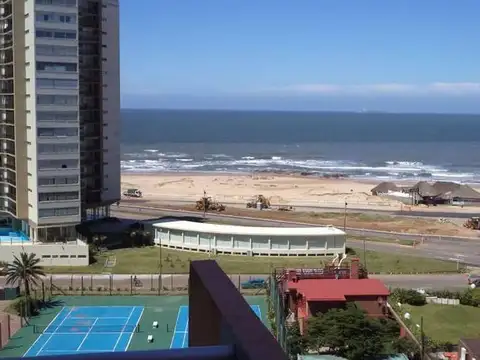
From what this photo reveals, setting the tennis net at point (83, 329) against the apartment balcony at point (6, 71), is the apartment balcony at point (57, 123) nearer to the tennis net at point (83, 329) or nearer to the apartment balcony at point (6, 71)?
the apartment balcony at point (6, 71)

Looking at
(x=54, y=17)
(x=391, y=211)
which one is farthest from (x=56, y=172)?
(x=391, y=211)

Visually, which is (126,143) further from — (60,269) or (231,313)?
(231,313)

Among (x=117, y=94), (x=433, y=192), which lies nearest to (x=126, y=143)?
(x=433, y=192)

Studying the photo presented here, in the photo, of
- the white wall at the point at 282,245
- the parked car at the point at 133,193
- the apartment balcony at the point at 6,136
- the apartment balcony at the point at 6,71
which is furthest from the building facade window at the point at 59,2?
the parked car at the point at 133,193

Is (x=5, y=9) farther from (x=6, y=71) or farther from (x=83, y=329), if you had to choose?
(x=83, y=329)

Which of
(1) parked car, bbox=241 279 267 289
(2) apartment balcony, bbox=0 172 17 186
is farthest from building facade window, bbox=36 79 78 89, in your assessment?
(1) parked car, bbox=241 279 267 289

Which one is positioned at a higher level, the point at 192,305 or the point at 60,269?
the point at 192,305
